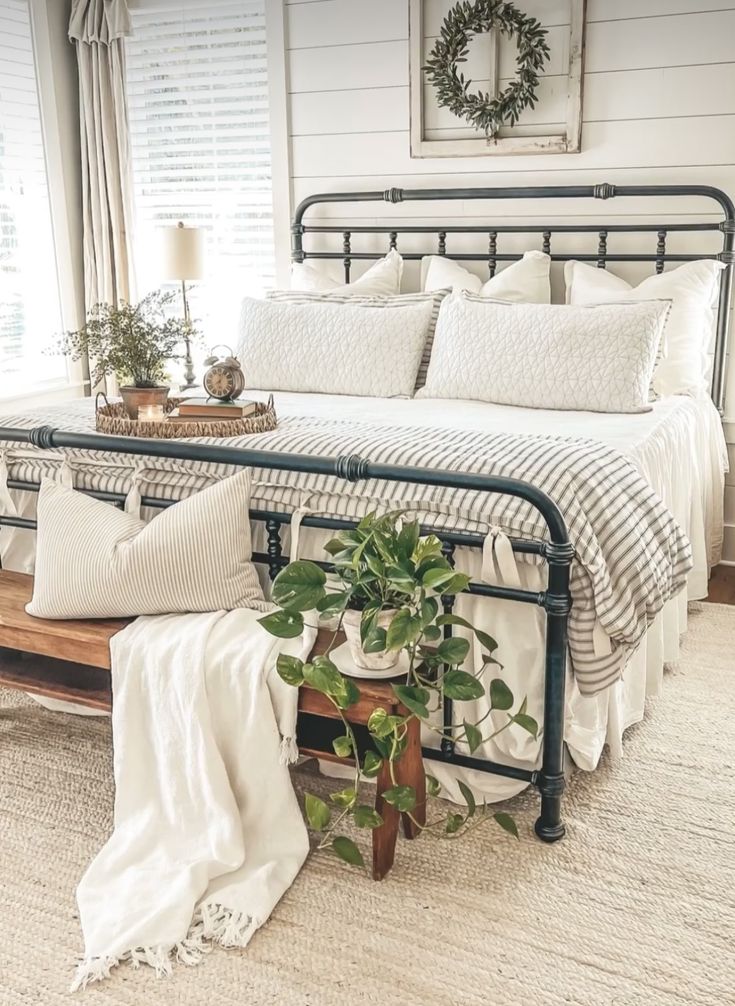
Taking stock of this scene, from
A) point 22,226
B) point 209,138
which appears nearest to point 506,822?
point 209,138

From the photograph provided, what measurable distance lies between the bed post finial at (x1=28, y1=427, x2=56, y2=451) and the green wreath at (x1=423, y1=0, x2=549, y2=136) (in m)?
2.12

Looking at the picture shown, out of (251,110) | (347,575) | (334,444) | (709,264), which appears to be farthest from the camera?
(251,110)

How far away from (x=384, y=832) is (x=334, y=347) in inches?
75.6

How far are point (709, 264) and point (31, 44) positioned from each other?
299cm

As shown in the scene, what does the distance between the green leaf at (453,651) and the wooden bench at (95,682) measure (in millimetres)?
123

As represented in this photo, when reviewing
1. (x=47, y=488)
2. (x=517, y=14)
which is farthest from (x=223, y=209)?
(x=47, y=488)

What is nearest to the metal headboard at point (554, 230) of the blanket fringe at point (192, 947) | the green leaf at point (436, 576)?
the green leaf at point (436, 576)

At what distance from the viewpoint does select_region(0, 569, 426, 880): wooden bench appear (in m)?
1.90

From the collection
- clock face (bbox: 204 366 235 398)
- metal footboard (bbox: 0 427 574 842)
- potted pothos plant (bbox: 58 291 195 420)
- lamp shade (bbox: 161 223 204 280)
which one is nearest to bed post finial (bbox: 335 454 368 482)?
metal footboard (bbox: 0 427 574 842)

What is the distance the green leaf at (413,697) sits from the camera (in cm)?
178

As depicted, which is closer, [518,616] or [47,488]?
[518,616]

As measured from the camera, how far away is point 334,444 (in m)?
2.29

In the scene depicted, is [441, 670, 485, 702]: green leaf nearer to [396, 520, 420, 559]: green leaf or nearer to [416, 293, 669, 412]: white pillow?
[396, 520, 420, 559]: green leaf

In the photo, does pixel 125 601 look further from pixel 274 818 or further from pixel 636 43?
pixel 636 43
